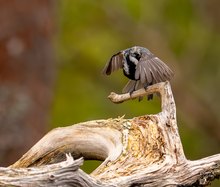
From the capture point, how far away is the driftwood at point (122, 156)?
4.11m

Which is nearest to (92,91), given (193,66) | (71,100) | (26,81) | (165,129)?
(71,100)

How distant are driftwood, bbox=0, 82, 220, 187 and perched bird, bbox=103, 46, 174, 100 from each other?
0.23 feet

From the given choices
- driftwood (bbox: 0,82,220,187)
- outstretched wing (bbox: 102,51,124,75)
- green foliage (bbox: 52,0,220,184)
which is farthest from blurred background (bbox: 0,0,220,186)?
driftwood (bbox: 0,82,220,187)

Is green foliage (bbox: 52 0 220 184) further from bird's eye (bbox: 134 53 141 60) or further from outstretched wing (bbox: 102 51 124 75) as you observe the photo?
bird's eye (bbox: 134 53 141 60)

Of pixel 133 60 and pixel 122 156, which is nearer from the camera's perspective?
pixel 122 156

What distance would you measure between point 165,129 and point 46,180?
0.97 meters

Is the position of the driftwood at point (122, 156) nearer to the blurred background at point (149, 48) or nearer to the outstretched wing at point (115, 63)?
the outstretched wing at point (115, 63)

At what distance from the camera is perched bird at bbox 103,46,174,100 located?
4930 millimetres

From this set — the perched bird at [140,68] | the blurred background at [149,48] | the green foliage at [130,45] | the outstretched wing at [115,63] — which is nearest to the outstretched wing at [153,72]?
the perched bird at [140,68]

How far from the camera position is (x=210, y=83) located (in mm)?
15344

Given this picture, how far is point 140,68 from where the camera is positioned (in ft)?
16.3

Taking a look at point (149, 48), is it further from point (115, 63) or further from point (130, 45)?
point (115, 63)

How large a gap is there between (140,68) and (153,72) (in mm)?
80

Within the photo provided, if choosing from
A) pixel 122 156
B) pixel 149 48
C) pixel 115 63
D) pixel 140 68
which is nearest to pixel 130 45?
pixel 149 48
